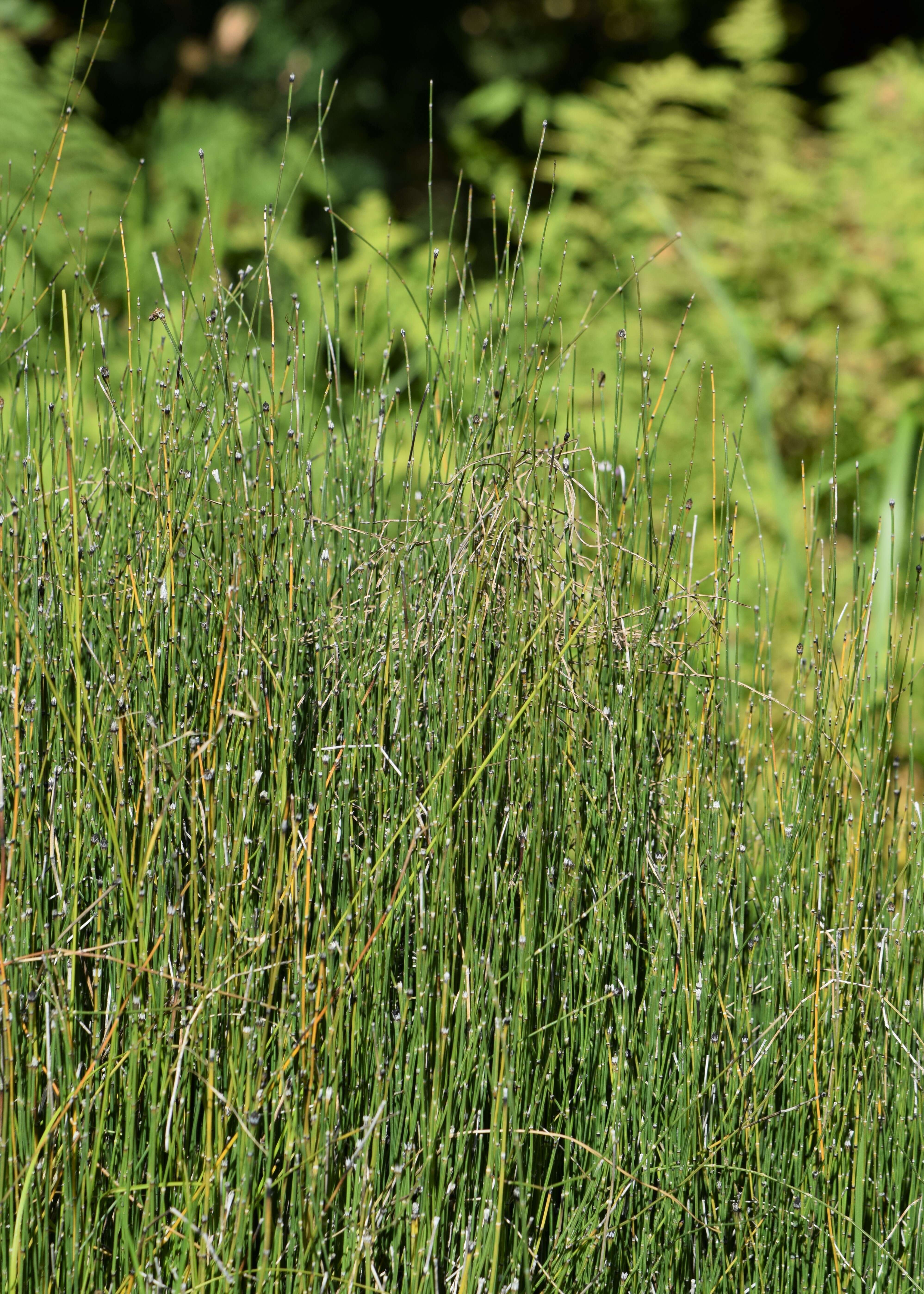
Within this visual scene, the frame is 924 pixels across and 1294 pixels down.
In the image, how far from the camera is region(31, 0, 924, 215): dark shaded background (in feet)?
18.4

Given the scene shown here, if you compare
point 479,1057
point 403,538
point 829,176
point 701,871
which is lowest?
point 479,1057

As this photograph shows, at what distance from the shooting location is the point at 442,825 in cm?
132

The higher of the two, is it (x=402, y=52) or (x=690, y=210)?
(x=402, y=52)

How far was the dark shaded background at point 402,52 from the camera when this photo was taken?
5.60 meters

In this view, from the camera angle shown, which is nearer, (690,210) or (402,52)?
(690,210)

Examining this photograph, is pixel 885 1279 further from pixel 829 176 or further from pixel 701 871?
pixel 829 176

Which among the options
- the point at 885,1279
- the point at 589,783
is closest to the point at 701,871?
the point at 589,783

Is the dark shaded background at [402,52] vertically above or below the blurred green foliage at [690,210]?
above

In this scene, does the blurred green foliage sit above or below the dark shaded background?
below

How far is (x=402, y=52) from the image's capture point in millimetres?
5977

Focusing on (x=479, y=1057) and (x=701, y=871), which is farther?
(x=701, y=871)

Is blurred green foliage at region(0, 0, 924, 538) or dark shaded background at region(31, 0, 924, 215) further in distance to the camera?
dark shaded background at region(31, 0, 924, 215)

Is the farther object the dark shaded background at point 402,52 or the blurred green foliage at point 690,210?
the dark shaded background at point 402,52

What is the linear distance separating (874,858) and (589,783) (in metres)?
0.35
